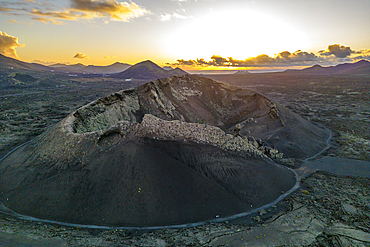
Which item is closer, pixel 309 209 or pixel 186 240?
pixel 186 240

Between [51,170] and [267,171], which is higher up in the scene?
[51,170]

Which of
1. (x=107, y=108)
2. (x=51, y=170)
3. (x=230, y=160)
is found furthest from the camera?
(x=107, y=108)

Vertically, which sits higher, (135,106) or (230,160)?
(135,106)

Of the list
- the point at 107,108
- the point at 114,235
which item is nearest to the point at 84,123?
the point at 107,108

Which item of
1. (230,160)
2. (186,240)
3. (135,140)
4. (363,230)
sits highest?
(135,140)

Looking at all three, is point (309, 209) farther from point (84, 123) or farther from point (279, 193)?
point (84, 123)

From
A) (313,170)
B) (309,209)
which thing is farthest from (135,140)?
(313,170)

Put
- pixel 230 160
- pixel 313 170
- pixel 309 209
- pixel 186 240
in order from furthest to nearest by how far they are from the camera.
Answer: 1. pixel 313 170
2. pixel 230 160
3. pixel 309 209
4. pixel 186 240

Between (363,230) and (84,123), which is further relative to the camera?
(84,123)

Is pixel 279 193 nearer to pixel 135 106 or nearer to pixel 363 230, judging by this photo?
pixel 363 230
